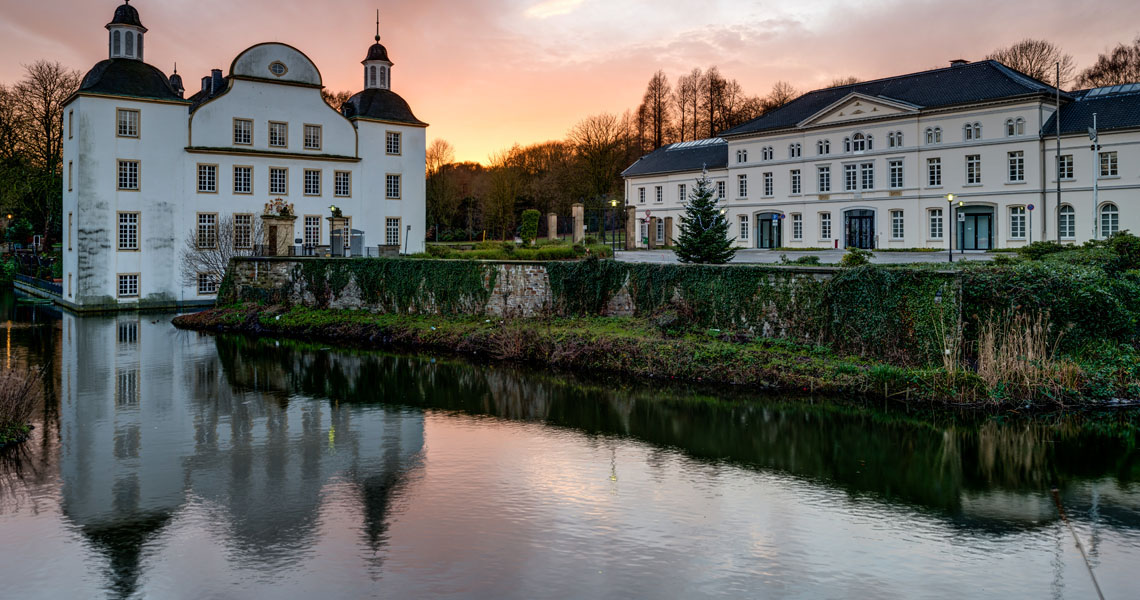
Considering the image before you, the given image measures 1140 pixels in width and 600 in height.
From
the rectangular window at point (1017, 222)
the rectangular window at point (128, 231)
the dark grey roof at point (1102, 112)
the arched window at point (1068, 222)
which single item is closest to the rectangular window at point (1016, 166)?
the rectangular window at point (1017, 222)

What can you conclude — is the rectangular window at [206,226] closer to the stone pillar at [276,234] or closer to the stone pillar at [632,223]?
the stone pillar at [276,234]

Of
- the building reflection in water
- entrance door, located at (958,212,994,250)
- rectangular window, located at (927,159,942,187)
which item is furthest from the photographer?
rectangular window, located at (927,159,942,187)

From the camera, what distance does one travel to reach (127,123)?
106 ft

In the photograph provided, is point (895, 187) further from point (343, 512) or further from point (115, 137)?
Answer: point (343, 512)

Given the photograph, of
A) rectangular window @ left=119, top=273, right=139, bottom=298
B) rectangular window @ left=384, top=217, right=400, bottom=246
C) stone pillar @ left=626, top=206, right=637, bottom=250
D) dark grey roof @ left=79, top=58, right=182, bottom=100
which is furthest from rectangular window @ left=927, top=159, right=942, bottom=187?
rectangular window @ left=119, top=273, right=139, bottom=298

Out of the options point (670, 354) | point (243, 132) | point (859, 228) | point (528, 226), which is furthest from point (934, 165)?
point (243, 132)

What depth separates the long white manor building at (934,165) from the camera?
38844 millimetres

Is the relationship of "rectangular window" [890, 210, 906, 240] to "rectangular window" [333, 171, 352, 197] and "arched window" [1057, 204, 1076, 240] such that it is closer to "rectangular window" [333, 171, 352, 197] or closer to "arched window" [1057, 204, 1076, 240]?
"arched window" [1057, 204, 1076, 240]

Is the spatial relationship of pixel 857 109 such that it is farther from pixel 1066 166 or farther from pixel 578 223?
pixel 578 223

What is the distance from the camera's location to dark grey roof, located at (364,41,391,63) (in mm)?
39219

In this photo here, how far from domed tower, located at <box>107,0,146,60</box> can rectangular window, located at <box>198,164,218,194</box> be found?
4.97 m

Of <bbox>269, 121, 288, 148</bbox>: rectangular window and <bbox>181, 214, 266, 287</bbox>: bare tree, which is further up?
<bbox>269, 121, 288, 148</bbox>: rectangular window

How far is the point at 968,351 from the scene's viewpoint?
623 inches

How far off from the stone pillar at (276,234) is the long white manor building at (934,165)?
19.6 m
